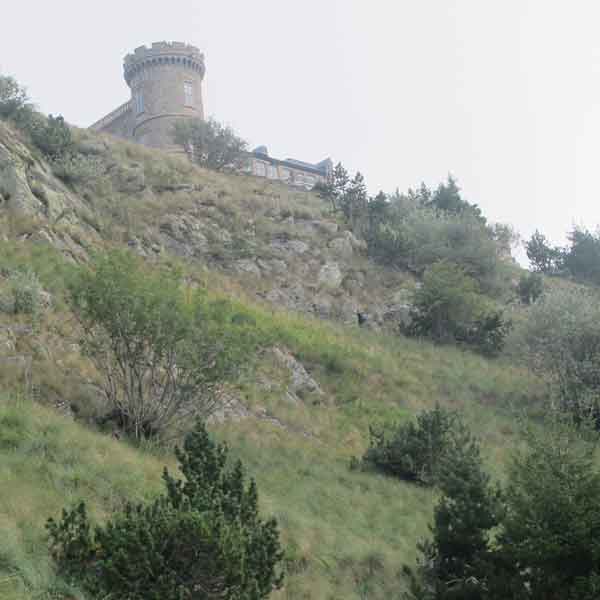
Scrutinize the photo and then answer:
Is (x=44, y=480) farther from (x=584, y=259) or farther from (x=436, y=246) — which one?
(x=584, y=259)

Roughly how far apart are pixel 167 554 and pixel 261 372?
11.2m

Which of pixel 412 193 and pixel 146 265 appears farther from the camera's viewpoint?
pixel 412 193

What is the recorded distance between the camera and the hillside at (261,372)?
9.41 m

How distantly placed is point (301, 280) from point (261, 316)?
6.55 metres

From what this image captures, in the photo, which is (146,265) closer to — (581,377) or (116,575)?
(581,377)

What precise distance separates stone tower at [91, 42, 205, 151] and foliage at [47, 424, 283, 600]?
44.9 metres

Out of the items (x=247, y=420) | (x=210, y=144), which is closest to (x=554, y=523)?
(x=247, y=420)

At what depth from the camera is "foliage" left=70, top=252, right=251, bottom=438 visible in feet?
39.1

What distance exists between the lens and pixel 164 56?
51875 millimetres

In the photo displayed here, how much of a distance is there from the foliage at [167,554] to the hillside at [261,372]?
379mm

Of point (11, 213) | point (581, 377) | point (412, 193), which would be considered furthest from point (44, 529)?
point (412, 193)

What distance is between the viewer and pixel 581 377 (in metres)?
20.9

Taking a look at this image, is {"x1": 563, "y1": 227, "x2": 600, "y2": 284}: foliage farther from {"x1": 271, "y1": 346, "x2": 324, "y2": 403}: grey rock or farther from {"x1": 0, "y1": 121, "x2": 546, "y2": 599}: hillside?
{"x1": 271, "y1": 346, "x2": 324, "y2": 403}: grey rock

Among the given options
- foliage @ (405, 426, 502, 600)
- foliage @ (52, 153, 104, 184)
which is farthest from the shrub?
foliage @ (405, 426, 502, 600)
